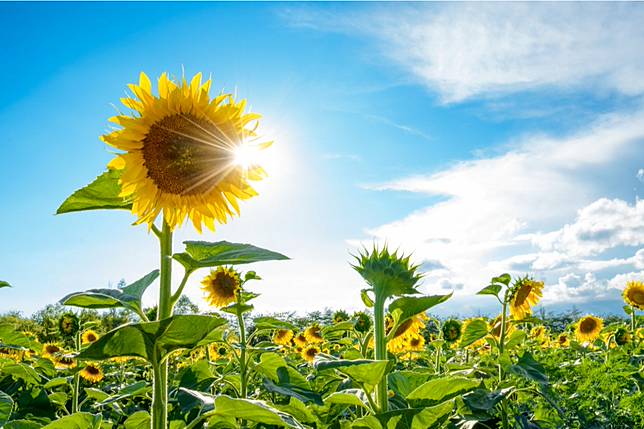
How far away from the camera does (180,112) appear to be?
2.03 meters

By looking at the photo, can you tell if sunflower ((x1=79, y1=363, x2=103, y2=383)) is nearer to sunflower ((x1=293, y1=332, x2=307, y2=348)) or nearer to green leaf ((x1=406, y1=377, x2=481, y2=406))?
sunflower ((x1=293, y1=332, x2=307, y2=348))

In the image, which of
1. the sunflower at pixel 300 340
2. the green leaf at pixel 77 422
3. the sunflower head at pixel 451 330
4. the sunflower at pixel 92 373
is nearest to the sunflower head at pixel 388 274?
the green leaf at pixel 77 422

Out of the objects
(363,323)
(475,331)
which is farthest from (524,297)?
(363,323)

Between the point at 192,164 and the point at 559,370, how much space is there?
9.93 feet

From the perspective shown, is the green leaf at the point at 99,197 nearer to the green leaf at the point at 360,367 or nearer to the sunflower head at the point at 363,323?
the green leaf at the point at 360,367

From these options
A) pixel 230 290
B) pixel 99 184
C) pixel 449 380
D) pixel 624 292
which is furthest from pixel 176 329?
pixel 624 292

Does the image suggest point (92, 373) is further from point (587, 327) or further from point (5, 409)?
point (587, 327)

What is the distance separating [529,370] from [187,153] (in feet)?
7.53

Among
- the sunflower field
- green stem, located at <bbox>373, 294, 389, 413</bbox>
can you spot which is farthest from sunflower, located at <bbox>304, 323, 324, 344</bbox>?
green stem, located at <bbox>373, 294, 389, 413</bbox>

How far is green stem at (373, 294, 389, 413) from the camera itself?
2.15m

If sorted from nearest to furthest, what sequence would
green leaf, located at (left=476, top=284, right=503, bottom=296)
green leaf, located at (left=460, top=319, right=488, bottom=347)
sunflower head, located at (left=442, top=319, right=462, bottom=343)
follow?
green leaf, located at (left=460, top=319, right=488, bottom=347)
green leaf, located at (left=476, top=284, right=503, bottom=296)
sunflower head, located at (left=442, top=319, right=462, bottom=343)

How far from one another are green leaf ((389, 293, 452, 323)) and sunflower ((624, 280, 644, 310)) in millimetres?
7002

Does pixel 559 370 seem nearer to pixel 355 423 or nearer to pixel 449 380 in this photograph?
pixel 449 380

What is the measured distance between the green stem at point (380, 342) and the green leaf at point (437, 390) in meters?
0.10
